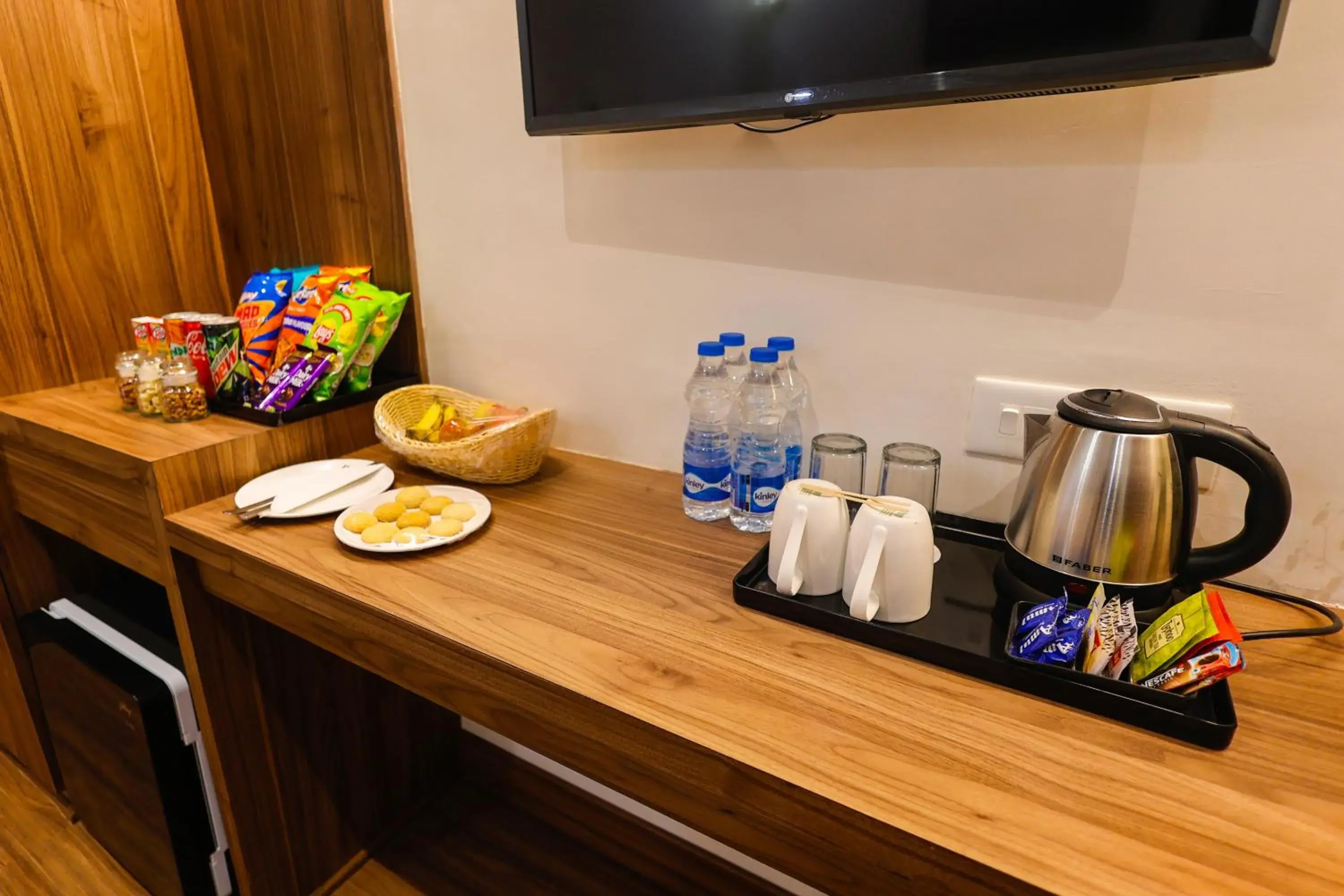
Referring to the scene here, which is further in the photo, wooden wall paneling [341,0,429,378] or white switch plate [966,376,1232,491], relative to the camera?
wooden wall paneling [341,0,429,378]

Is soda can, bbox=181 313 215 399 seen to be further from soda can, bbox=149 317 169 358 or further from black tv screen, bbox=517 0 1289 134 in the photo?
black tv screen, bbox=517 0 1289 134

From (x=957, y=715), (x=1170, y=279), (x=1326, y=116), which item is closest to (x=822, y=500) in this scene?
(x=957, y=715)

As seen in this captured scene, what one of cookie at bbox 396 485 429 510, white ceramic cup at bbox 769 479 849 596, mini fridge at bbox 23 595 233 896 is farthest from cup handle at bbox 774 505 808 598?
mini fridge at bbox 23 595 233 896

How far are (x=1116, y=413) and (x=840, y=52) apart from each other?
Result: 48cm

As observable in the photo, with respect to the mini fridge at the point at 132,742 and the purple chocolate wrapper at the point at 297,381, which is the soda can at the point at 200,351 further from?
the mini fridge at the point at 132,742

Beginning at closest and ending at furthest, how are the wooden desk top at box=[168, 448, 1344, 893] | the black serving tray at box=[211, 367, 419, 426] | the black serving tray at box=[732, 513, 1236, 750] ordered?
the wooden desk top at box=[168, 448, 1344, 893] → the black serving tray at box=[732, 513, 1236, 750] → the black serving tray at box=[211, 367, 419, 426]

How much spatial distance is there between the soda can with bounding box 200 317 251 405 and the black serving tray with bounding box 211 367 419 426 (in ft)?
0.10

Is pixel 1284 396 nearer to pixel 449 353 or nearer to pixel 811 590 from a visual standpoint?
pixel 811 590

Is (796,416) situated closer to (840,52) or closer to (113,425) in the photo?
(840,52)

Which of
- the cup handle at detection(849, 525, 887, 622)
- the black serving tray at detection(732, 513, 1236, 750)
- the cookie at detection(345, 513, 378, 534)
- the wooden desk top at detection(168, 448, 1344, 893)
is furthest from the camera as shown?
the cookie at detection(345, 513, 378, 534)

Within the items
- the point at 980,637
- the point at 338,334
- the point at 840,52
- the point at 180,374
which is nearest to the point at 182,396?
the point at 180,374

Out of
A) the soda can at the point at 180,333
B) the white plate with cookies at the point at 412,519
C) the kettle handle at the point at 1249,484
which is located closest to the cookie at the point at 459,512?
the white plate with cookies at the point at 412,519

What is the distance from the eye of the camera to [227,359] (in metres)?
1.30

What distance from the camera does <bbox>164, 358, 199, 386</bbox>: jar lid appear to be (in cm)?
123
